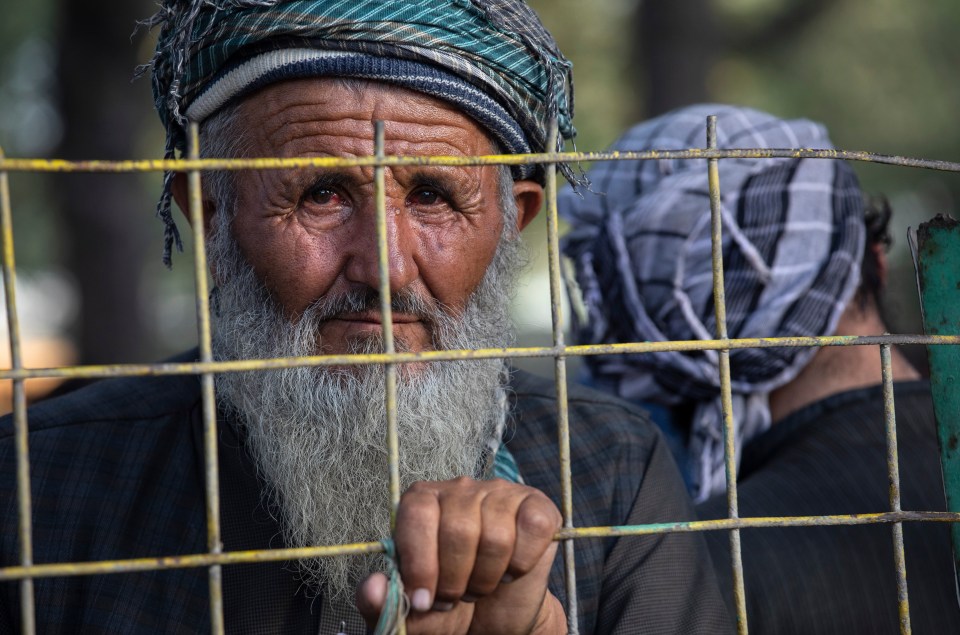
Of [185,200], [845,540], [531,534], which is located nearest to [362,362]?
[531,534]

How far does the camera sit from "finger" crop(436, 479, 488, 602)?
3.53 feet

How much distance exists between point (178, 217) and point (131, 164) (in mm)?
12063

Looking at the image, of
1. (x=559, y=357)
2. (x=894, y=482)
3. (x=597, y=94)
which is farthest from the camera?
(x=597, y=94)

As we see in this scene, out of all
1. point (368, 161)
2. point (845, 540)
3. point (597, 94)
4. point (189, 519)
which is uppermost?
point (597, 94)

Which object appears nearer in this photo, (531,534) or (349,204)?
(531,534)

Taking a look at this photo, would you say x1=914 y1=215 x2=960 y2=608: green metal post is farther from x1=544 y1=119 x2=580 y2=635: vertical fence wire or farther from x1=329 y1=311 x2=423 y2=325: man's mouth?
x1=329 y1=311 x2=423 y2=325: man's mouth

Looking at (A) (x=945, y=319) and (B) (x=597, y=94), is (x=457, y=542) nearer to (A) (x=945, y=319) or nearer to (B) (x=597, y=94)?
(A) (x=945, y=319)

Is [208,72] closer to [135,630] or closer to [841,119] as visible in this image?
[135,630]

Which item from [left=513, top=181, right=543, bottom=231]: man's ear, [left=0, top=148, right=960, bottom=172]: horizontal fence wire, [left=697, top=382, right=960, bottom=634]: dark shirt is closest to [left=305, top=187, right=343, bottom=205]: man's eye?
[left=513, top=181, right=543, bottom=231]: man's ear

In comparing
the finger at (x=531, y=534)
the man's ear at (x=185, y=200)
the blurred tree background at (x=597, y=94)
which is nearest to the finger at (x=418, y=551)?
the finger at (x=531, y=534)

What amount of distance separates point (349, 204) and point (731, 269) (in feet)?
4.69

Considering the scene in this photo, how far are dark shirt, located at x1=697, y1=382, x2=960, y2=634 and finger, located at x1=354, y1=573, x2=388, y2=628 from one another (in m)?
1.29

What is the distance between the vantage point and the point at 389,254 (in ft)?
5.89

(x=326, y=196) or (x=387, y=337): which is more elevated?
(x=326, y=196)
